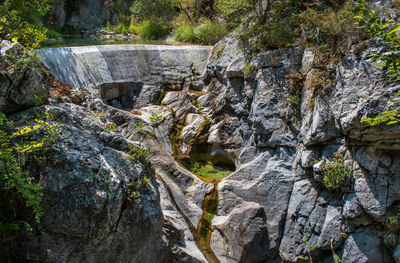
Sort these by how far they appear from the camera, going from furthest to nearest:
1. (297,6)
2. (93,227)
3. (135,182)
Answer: (297,6)
(135,182)
(93,227)

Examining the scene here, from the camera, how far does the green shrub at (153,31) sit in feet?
57.6

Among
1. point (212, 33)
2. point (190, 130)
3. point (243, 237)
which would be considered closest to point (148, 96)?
point (190, 130)

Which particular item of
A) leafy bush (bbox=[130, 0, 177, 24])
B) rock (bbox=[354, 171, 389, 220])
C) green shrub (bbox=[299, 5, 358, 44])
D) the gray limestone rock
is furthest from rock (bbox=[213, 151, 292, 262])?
leafy bush (bbox=[130, 0, 177, 24])

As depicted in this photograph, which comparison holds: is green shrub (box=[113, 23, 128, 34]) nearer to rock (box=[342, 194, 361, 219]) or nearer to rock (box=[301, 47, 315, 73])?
rock (box=[301, 47, 315, 73])

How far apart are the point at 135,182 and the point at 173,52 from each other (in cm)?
782

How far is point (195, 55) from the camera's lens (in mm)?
11633

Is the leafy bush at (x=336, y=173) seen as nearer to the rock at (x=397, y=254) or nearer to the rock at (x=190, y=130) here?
the rock at (x=397, y=254)

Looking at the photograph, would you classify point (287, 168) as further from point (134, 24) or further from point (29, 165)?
point (134, 24)

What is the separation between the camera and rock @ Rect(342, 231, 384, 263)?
5.47 metres

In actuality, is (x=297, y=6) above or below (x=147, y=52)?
above

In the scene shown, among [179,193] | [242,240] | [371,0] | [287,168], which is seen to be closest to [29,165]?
[179,193]

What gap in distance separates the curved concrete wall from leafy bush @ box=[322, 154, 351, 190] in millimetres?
6538

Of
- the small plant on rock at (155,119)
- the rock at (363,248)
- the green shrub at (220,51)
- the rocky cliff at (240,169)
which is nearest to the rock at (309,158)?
the rocky cliff at (240,169)

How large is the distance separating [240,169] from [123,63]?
5855mm
